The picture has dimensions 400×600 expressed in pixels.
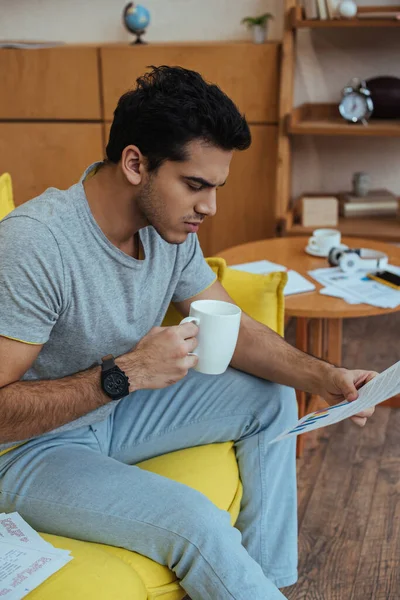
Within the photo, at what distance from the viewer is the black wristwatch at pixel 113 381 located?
1.29 m

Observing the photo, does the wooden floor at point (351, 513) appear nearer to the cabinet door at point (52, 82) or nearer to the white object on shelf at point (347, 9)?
the white object on shelf at point (347, 9)

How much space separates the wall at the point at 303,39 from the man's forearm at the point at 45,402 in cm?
252

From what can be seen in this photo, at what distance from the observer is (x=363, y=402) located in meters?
1.28

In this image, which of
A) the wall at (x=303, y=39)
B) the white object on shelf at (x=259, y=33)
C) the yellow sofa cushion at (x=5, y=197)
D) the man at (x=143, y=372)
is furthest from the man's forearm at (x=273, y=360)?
the wall at (x=303, y=39)

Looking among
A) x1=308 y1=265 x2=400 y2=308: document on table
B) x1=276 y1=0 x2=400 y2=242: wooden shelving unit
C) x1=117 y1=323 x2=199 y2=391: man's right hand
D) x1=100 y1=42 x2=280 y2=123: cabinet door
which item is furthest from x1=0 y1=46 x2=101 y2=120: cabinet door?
x1=117 y1=323 x2=199 y2=391: man's right hand

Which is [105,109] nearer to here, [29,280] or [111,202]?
[111,202]

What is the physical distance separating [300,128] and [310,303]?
1280mm

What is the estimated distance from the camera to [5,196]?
81.0 inches

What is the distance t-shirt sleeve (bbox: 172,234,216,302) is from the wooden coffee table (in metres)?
0.45

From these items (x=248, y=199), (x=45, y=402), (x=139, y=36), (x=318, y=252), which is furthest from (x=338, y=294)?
(x=139, y=36)

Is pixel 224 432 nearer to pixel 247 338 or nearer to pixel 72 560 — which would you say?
pixel 247 338

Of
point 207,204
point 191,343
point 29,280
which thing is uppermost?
point 207,204

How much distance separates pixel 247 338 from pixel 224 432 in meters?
0.21

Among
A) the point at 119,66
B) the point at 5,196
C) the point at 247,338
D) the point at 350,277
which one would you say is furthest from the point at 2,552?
the point at 119,66
